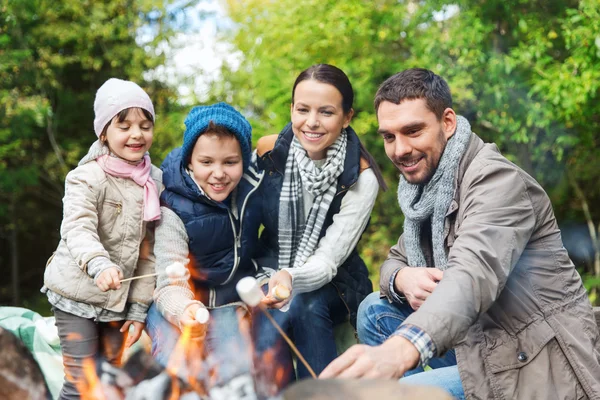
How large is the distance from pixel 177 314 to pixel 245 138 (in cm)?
98

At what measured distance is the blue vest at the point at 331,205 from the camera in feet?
11.3

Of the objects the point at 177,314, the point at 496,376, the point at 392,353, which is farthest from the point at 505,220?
the point at 177,314

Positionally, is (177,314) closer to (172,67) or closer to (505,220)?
(505,220)

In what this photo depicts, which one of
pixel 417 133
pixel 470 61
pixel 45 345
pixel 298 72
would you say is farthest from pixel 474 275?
pixel 298 72

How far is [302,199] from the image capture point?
3.51 metres

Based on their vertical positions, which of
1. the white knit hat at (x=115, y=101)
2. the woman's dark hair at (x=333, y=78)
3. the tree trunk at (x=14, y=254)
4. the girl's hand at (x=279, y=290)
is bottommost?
the tree trunk at (x=14, y=254)

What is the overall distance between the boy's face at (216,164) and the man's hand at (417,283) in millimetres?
998

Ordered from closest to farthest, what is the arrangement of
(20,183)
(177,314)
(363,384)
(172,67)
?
(363,384), (177,314), (20,183), (172,67)

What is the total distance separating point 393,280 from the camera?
317cm

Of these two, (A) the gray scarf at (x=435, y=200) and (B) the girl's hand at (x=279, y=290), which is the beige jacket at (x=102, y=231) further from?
(A) the gray scarf at (x=435, y=200)

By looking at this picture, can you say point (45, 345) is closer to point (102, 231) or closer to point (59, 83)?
point (102, 231)

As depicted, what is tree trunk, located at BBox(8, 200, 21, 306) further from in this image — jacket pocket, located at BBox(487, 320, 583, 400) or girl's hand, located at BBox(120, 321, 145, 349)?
jacket pocket, located at BBox(487, 320, 583, 400)

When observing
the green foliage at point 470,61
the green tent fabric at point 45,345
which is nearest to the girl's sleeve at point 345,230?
the green tent fabric at point 45,345

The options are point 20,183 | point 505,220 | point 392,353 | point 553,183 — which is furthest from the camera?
point 20,183
